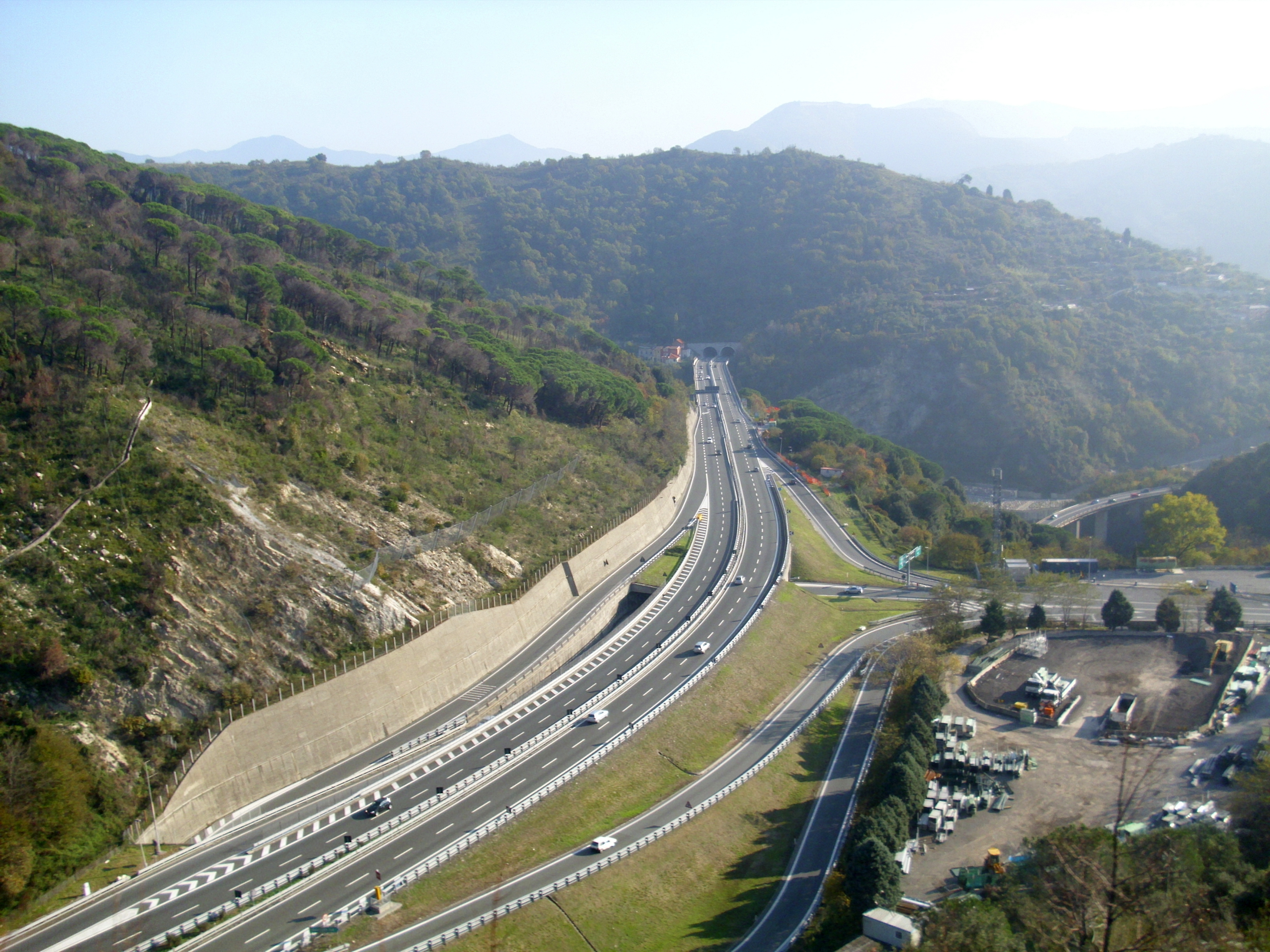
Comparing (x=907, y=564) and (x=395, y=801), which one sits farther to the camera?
(x=907, y=564)

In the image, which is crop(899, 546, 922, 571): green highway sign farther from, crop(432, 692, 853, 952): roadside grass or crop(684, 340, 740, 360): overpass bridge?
crop(684, 340, 740, 360): overpass bridge

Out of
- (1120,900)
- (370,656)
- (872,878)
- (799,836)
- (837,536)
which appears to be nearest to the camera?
(1120,900)

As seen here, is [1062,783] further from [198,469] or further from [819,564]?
[198,469]

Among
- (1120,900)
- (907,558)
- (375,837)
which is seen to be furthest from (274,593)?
(907,558)

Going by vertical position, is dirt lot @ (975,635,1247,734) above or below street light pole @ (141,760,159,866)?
below

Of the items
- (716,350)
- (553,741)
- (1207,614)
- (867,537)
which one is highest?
(716,350)

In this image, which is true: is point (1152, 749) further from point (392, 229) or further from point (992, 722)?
point (392, 229)

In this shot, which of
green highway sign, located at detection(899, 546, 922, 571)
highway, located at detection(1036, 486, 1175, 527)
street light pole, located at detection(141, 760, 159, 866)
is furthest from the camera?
highway, located at detection(1036, 486, 1175, 527)

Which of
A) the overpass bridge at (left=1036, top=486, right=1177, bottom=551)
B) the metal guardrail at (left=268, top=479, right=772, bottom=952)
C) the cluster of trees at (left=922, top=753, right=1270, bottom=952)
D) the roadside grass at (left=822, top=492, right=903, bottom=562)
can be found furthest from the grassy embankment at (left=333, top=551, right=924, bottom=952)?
the overpass bridge at (left=1036, top=486, right=1177, bottom=551)
